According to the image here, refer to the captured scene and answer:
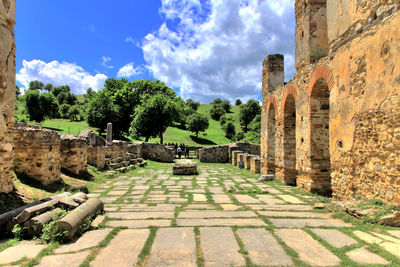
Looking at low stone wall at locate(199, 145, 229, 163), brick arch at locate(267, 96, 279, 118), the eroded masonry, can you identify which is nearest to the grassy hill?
low stone wall at locate(199, 145, 229, 163)

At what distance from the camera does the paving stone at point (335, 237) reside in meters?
3.32

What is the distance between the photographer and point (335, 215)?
185 inches

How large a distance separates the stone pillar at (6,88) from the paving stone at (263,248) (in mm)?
4613

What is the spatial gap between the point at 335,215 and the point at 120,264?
13.3 ft

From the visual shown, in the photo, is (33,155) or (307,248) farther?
(33,155)

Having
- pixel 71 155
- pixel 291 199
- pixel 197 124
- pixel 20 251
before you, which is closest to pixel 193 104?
pixel 197 124

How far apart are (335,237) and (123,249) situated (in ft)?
9.87

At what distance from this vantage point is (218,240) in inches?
134

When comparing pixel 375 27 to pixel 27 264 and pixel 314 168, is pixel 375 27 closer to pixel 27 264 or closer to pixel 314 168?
pixel 314 168

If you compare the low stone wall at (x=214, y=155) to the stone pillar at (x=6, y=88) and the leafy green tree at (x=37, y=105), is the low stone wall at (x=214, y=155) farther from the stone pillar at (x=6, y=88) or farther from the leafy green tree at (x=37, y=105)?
the leafy green tree at (x=37, y=105)

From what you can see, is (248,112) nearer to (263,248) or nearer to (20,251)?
(263,248)

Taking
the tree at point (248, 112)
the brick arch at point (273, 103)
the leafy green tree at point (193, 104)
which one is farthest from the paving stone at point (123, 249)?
the leafy green tree at point (193, 104)

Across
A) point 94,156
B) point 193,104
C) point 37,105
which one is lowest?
point 94,156

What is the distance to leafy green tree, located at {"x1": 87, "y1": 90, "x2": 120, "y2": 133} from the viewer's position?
1226 inches
